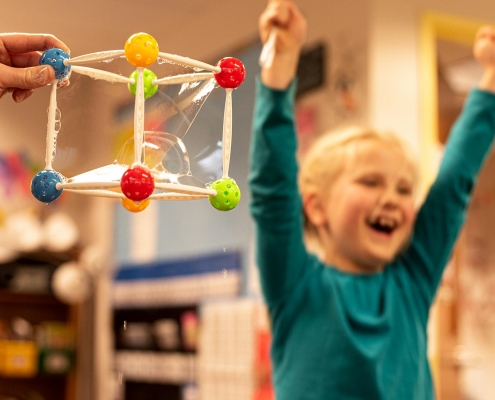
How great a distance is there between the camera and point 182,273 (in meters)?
2.59

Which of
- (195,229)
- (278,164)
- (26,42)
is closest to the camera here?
(26,42)

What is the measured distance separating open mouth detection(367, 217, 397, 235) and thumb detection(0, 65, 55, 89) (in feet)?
1.79

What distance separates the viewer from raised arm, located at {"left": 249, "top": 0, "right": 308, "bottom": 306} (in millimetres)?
696

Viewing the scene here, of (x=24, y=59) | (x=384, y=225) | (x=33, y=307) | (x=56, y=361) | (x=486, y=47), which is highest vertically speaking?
(x=486, y=47)

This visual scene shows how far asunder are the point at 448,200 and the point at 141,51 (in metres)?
0.66

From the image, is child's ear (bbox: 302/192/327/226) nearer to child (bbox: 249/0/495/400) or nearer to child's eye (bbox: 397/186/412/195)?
child (bbox: 249/0/495/400)

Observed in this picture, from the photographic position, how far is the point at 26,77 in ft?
1.61

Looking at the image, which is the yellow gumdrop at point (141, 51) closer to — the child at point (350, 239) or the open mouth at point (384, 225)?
the child at point (350, 239)

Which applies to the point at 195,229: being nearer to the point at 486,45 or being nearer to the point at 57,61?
the point at 486,45

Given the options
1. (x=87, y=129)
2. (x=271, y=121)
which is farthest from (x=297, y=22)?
(x=87, y=129)

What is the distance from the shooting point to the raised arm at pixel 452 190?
0.97 meters

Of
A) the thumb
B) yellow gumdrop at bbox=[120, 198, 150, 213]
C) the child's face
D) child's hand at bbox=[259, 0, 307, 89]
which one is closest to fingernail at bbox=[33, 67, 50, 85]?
the thumb

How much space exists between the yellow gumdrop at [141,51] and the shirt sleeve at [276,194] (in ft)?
1.08

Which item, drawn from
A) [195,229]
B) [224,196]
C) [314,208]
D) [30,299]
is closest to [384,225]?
Answer: [314,208]
